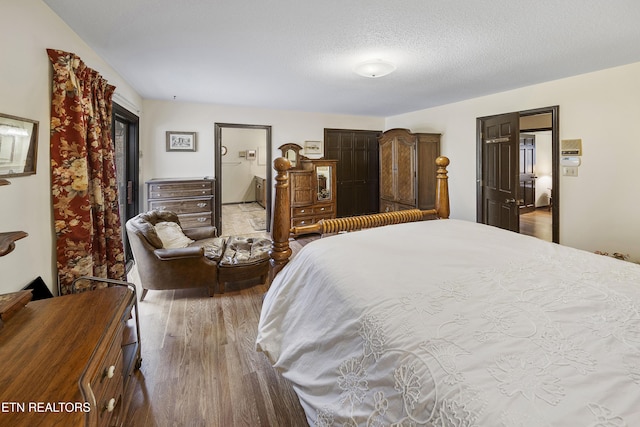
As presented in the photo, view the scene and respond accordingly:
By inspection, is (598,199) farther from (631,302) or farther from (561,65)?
(631,302)

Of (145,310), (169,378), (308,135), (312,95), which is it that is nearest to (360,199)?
(308,135)

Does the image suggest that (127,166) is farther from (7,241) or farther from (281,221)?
(7,241)

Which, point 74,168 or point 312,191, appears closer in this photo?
point 74,168

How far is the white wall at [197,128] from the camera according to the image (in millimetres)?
4746

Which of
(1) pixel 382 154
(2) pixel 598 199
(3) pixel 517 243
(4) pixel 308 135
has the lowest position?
(3) pixel 517 243

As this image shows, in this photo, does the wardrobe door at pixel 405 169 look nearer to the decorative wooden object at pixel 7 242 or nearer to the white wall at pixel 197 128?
the white wall at pixel 197 128

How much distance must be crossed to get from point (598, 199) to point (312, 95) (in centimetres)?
375

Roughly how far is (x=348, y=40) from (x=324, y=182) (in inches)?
124

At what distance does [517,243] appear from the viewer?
5.49ft

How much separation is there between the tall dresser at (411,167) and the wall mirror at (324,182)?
3.75 feet

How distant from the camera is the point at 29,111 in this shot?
166 cm

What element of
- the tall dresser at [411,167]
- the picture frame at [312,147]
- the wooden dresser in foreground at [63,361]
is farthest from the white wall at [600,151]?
the wooden dresser in foreground at [63,361]

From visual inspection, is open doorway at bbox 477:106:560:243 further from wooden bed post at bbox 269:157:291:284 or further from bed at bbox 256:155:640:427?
wooden bed post at bbox 269:157:291:284

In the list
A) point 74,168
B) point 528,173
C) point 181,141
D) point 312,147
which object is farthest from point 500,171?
point 181,141
